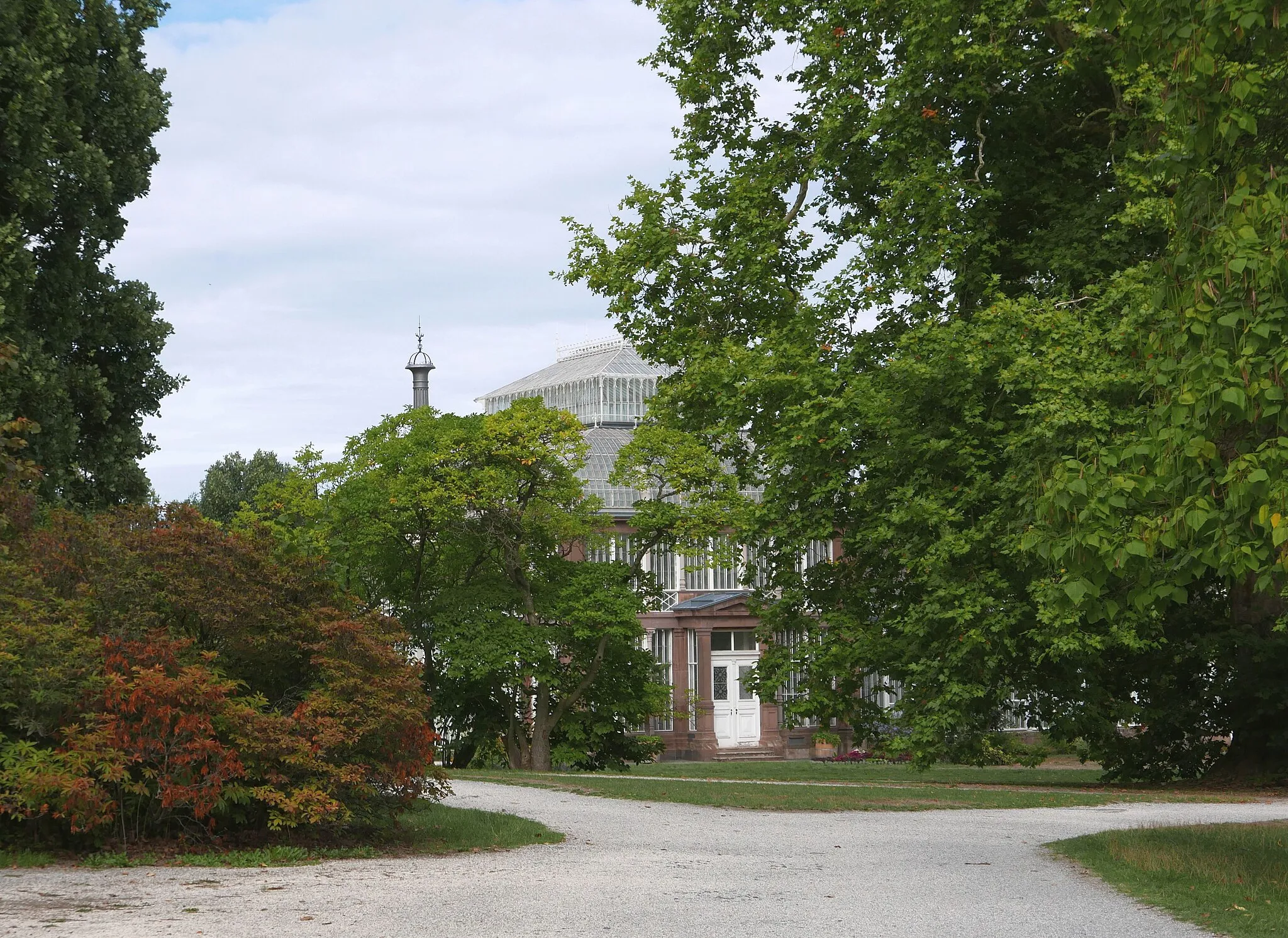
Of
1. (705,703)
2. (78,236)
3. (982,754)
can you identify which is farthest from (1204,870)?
Answer: (705,703)

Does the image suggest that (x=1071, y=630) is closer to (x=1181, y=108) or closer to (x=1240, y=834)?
(x=1240, y=834)

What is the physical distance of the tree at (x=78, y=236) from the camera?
20812 millimetres

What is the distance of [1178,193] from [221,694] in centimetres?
814

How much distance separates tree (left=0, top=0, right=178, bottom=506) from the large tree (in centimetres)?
838

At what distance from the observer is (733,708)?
46062mm

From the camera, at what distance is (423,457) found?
99.7ft

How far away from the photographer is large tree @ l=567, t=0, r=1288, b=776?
9.46 meters

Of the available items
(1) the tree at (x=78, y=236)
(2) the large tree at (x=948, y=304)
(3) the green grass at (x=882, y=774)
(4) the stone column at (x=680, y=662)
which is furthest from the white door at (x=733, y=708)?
(2) the large tree at (x=948, y=304)

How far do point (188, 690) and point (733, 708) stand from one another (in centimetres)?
3587

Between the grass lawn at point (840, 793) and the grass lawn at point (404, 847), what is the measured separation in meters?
4.90

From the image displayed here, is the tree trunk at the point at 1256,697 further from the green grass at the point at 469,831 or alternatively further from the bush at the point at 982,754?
the green grass at the point at 469,831

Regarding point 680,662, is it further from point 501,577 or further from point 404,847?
point 404,847

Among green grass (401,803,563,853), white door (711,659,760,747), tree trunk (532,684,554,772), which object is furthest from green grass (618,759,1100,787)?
green grass (401,803,563,853)

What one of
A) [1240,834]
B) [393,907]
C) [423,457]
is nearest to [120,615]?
[393,907]
